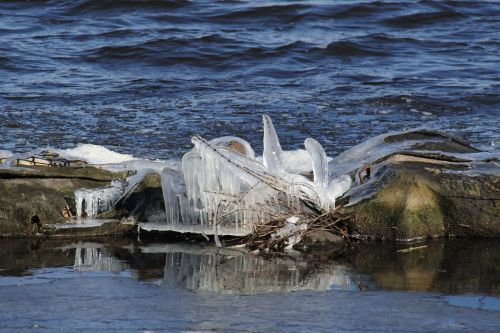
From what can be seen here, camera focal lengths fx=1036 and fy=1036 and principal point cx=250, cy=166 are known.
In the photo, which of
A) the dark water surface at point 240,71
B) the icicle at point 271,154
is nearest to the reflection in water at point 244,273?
the icicle at point 271,154

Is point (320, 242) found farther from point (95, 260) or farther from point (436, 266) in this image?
point (95, 260)

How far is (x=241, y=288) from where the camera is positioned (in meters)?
5.50

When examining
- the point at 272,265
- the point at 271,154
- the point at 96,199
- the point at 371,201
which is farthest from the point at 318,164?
the point at 96,199

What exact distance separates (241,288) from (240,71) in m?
9.68

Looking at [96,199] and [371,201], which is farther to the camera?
[96,199]

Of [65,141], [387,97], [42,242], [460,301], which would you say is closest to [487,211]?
[460,301]

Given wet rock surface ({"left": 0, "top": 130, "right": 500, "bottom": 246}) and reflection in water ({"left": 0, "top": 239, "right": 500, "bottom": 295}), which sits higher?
wet rock surface ({"left": 0, "top": 130, "right": 500, "bottom": 246})

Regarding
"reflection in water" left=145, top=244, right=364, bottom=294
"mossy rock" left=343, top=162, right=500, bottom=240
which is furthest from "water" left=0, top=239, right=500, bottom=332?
"mossy rock" left=343, top=162, right=500, bottom=240

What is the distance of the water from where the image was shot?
4758 millimetres

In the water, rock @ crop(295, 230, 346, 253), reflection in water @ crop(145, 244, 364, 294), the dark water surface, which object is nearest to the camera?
the water

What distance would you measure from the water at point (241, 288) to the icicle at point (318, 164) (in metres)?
0.57

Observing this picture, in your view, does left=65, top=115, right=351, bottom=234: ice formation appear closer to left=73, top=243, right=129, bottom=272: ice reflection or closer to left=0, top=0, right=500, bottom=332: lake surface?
left=0, top=0, right=500, bottom=332: lake surface

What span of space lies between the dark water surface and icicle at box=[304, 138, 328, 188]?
11.1 feet

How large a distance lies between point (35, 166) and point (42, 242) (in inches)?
24.9
